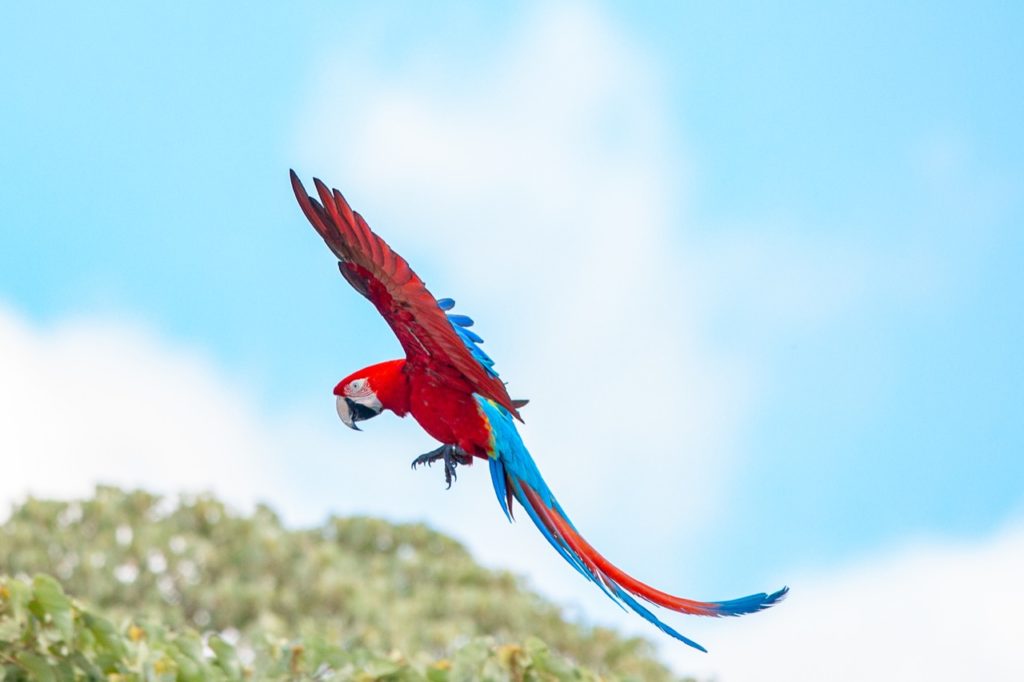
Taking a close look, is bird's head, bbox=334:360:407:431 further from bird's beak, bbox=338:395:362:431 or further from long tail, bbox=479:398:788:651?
long tail, bbox=479:398:788:651

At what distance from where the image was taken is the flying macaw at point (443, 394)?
143 centimetres

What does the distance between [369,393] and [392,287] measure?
148 millimetres

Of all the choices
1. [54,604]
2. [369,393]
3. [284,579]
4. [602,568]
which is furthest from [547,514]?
[284,579]

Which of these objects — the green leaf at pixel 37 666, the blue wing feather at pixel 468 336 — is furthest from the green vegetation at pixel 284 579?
the blue wing feather at pixel 468 336

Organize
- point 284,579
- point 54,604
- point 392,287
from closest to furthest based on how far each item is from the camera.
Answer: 1. point 392,287
2. point 54,604
3. point 284,579

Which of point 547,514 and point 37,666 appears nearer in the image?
point 547,514

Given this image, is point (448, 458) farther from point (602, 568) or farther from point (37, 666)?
point (37, 666)

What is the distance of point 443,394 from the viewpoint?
150cm

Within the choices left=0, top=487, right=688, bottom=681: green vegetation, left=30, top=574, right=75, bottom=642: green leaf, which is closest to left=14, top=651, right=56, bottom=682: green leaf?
left=30, top=574, right=75, bottom=642: green leaf

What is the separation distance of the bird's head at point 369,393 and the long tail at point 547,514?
11 centimetres

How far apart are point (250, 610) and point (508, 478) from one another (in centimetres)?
488

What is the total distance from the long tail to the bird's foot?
0.12 feet

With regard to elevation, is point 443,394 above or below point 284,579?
below

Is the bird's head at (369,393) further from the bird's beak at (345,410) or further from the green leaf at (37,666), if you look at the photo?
the green leaf at (37,666)
